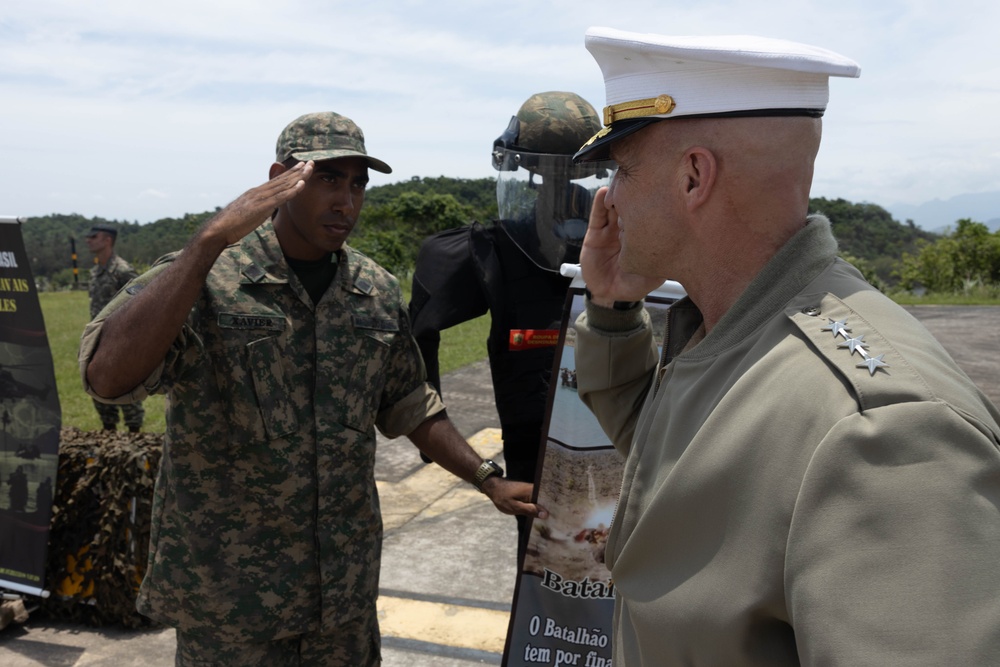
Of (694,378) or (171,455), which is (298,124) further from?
(694,378)

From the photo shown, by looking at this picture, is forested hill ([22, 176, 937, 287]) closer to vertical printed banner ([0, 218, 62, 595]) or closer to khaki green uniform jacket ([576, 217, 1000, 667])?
vertical printed banner ([0, 218, 62, 595])

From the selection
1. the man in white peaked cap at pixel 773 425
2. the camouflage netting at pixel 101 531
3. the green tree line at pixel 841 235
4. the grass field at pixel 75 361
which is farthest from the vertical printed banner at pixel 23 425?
the green tree line at pixel 841 235

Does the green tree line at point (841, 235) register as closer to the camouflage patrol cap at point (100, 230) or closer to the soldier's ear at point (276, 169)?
the camouflage patrol cap at point (100, 230)

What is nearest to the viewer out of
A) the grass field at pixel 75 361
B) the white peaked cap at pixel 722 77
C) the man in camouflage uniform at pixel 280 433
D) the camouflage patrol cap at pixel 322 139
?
the white peaked cap at pixel 722 77

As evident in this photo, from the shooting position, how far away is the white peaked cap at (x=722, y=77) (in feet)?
4.23

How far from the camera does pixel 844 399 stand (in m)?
1.07

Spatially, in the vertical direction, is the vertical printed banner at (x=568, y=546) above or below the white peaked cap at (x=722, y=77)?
below

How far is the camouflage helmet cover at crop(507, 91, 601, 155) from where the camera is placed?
2.94 m

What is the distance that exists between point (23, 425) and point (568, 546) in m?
2.87

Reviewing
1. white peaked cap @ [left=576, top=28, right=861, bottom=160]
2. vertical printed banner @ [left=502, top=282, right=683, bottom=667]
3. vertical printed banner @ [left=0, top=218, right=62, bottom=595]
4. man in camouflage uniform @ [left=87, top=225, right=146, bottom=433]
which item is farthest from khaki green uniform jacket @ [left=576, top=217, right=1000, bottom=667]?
man in camouflage uniform @ [left=87, top=225, right=146, bottom=433]

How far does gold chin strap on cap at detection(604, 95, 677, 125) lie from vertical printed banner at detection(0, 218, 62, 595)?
11.2ft

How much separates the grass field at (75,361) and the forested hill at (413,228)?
75.1 inches

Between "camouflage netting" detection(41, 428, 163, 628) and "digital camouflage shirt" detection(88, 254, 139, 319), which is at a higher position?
"digital camouflage shirt" detection(88, 254, 139, 319)

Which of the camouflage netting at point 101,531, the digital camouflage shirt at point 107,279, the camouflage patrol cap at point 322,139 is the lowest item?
the camouflage netting at point 101,531
